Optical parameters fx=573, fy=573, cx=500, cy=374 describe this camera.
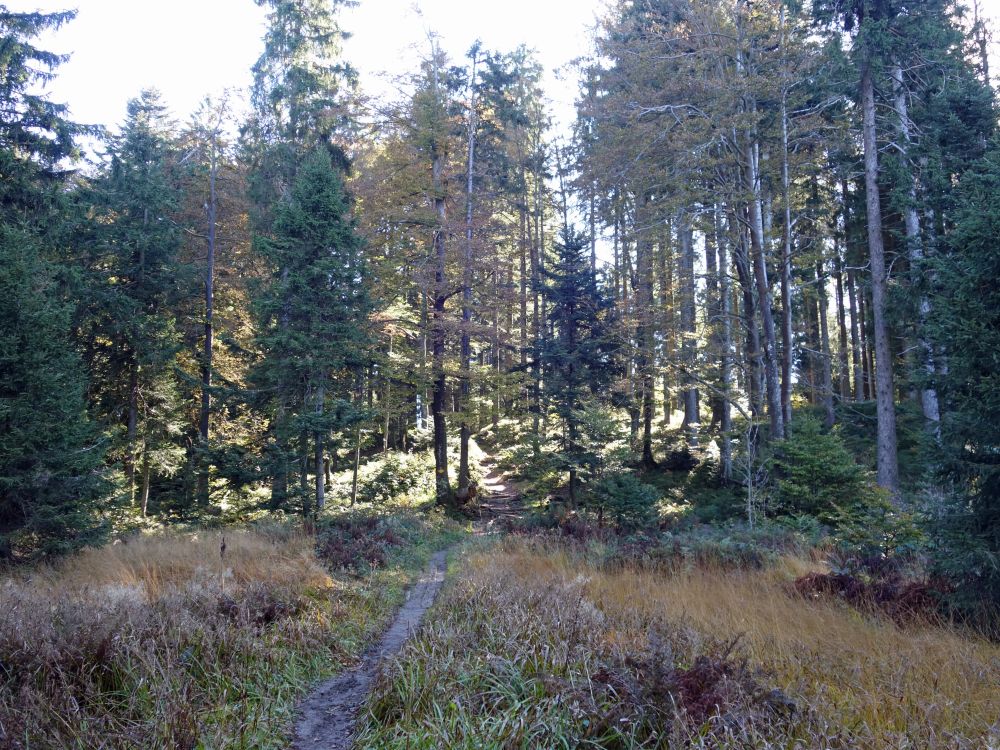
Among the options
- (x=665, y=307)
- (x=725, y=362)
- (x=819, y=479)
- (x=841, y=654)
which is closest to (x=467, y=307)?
(x=665, y=307)

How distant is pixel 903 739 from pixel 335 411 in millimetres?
14217

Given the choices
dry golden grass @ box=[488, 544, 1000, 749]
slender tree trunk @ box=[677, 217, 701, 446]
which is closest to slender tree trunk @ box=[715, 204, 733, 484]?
slender tree trunk @ box=[677, 217, 701, 446]

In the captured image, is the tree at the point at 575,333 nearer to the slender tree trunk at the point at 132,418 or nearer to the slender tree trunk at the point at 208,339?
the slender tree trunk at the point at 208,339

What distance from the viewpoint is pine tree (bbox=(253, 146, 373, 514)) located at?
1555 centimetres

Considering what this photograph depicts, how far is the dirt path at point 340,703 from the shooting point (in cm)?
390

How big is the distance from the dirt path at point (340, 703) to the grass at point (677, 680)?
0.99 feet

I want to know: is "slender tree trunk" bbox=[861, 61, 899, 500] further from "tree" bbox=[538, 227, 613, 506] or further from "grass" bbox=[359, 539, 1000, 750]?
"grass" bbox=[359, 539, 1000, 750]

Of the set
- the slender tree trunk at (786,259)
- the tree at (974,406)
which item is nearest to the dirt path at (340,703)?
the tree at (974,406)

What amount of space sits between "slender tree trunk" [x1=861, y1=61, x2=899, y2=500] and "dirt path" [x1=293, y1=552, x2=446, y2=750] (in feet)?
43.9

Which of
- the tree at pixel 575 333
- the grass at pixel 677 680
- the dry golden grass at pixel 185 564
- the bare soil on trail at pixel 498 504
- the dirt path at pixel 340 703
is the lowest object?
the bare soil on trail at pixel 498 504

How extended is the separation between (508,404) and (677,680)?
16.9 meters

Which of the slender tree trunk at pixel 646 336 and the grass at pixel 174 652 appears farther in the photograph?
the slender tree trunk at pixel 646 336

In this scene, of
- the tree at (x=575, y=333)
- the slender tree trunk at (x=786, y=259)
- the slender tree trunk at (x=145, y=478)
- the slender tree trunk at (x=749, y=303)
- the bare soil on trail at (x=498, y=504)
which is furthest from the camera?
the tree at (x=575, y=333)

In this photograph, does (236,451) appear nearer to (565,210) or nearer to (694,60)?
(694,60)
